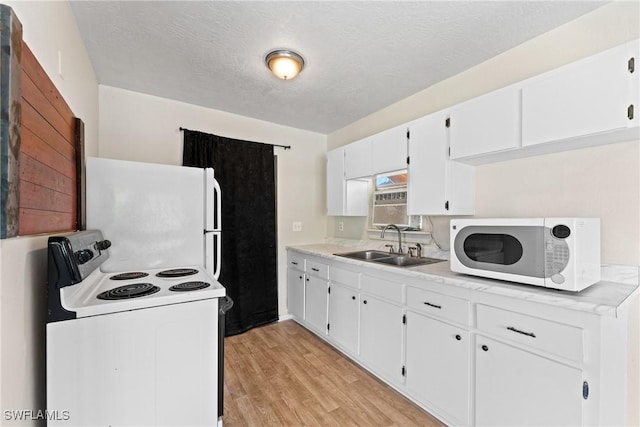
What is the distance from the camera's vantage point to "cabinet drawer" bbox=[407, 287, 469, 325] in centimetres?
160

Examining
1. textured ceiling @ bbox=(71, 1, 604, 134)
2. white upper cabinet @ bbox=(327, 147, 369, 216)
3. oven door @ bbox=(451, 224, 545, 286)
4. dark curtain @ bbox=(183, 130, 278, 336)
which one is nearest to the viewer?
oven door @ bbox=(451, 224, 545, 286)

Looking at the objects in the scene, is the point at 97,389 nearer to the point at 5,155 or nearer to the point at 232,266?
the point at 5,155

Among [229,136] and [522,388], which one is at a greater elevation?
[229,136]

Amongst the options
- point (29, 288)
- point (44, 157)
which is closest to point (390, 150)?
point (44, 157)

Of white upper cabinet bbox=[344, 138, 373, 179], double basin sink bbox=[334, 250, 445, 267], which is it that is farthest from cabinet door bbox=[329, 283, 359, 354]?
white upper cabinet bbox=[344, 138, 373, 179]

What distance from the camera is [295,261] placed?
3322 millimetres

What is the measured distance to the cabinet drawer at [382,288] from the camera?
1.99 m

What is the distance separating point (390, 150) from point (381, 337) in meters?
1.60

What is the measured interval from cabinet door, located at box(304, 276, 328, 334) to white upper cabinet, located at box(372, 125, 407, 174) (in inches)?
50.5

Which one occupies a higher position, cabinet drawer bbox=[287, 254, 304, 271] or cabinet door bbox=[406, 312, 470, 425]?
cabinet drawer bbox=[287, 254, 304, 271]

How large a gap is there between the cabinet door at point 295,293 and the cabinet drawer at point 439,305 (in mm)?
1539

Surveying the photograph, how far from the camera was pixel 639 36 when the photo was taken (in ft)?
4.71

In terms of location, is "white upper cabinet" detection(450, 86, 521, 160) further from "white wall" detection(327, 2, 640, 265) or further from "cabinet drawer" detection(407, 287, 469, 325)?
"cabinet drawer" detection(407, 287, 469, 325)

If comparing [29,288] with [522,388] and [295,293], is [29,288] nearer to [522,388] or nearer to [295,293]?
[522,388]
